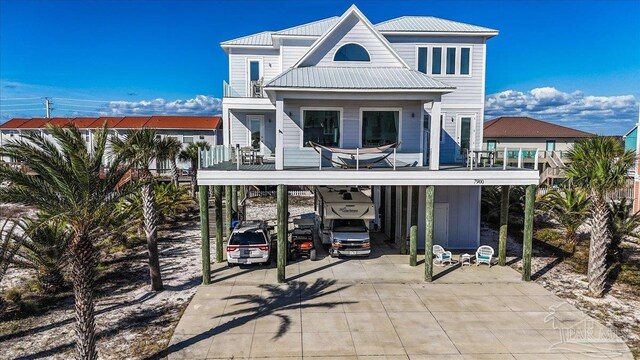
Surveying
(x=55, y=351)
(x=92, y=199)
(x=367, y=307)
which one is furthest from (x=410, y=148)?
(x=55, y=351)

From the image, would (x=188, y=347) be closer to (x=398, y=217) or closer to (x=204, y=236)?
(x=204, y=236)

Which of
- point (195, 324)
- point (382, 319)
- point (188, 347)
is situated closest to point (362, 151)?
point (382, 319)

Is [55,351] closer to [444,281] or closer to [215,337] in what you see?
[215,337]

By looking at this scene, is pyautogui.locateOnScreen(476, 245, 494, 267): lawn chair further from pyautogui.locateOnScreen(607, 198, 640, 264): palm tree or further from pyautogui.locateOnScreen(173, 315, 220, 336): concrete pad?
pyautogui.locateOnScreen(173, 315, 220, 336): concrete pad

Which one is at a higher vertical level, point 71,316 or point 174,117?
point 174,117

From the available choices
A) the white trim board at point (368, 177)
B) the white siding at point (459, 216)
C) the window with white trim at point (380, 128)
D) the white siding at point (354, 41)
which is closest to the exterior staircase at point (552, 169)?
the white siding at point (459, 216)
